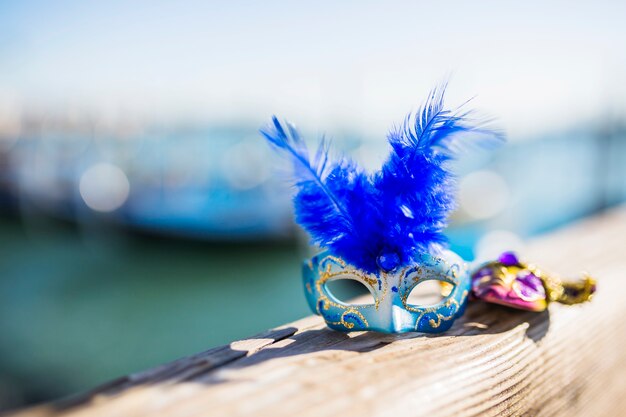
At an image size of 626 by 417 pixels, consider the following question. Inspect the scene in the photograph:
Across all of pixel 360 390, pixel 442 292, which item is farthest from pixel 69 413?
pixel 442 292

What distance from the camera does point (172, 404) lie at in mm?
569

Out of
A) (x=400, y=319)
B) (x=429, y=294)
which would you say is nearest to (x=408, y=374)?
(x=400, y=319)

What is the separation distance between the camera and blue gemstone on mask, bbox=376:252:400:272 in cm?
92

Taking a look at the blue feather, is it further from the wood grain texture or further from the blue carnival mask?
the wood grain texture

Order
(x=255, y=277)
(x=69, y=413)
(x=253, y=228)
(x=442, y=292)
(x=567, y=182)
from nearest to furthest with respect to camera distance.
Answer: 1. (x=69, y=413)
2. (x=442, y=292)
3. (x=255, y=277)
4. (x=253, y=228)
5. (x=567, y=182)

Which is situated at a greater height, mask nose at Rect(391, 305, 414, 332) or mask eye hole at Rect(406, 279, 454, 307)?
mask nose at Rect(391, 305, 414, 332)

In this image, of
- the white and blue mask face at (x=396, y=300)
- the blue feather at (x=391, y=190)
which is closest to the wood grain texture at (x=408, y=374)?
the white and blue mask face at (x=396, y=300)

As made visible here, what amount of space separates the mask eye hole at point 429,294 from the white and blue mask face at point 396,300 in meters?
0.08

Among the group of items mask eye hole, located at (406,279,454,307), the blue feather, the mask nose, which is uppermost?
the blue feather

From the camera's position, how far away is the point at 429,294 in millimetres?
1154

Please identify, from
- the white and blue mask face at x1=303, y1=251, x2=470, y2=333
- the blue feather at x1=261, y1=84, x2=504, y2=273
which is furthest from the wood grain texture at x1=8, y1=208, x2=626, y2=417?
the blue feather at x1=261, y1=84, x2=504, y2=273

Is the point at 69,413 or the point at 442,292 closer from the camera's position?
the point at 69,413

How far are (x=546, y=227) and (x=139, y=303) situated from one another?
770cm

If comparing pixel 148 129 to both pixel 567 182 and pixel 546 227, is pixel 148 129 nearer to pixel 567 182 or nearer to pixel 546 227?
pixel 546 227
